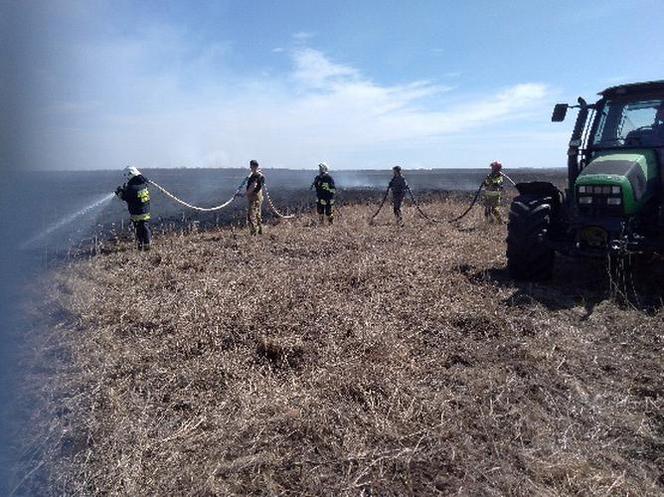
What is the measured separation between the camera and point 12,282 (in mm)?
2309

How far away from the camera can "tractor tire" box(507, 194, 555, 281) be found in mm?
6742

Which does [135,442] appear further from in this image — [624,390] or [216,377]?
[624,390]

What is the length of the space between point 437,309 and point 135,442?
335cm

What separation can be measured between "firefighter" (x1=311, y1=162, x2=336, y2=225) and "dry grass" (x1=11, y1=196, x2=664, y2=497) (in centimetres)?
627

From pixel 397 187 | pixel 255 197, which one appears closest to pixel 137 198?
pixel 255 197

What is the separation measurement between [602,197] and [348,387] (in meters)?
4.06

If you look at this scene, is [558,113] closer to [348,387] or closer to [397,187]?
[348,387]

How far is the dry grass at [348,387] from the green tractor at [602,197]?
57 centimetres

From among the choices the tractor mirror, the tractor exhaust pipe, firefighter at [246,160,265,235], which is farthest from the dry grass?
firefighter at [246,160,265,235]

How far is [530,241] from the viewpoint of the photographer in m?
6.73

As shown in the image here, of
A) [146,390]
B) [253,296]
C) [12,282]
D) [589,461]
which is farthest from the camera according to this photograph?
[253,296]

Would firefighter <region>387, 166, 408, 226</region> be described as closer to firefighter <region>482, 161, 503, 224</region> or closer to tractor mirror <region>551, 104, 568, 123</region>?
firefighter <region>482, 161, 503, 224</region>

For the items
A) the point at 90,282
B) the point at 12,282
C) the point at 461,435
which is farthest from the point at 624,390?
the point at 90,282

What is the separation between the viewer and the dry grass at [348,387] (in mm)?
3053
